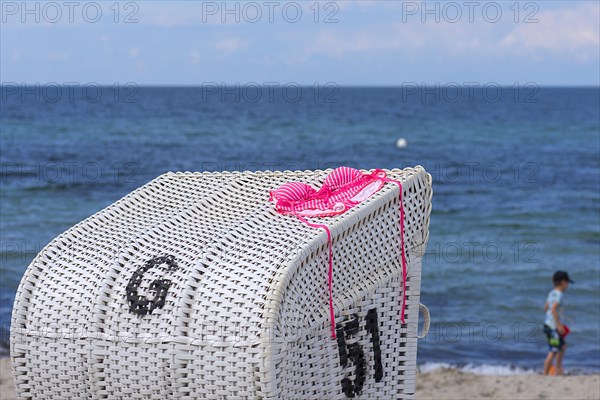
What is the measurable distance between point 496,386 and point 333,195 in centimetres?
322

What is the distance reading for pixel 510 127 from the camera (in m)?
43.2

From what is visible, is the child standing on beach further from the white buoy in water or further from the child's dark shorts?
the white buoy in water

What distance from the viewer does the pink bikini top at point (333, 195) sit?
388 centimetres

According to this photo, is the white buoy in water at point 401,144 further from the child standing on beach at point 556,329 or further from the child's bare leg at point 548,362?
the child's bare leg at point 548,362

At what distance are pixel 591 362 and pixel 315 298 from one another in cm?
→ 534

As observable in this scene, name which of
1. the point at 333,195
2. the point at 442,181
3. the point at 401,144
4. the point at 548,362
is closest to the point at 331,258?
the point at 333,195

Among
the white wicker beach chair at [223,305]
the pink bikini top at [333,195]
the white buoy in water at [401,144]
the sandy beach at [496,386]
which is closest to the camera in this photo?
the white wicker beach chair at [223,305]

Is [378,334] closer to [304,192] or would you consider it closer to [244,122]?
[304,192]

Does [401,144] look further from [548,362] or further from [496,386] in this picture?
[496,386]

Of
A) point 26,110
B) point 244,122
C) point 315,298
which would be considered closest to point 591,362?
point 315,298

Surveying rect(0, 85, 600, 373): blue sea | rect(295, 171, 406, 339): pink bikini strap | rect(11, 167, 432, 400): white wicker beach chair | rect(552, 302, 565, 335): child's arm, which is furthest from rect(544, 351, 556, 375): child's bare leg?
rect(295, 171, 406, 339): pink bikini strap

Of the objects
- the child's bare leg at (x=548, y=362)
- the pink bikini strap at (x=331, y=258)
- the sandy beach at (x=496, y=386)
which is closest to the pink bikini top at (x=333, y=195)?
the pink bikini strap at (x=331, y=258)

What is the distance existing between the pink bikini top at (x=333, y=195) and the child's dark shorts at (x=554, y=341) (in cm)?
430

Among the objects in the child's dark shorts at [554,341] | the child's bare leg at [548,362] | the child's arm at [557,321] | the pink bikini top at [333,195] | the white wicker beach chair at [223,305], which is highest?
the pink bikini top at [333,195]
